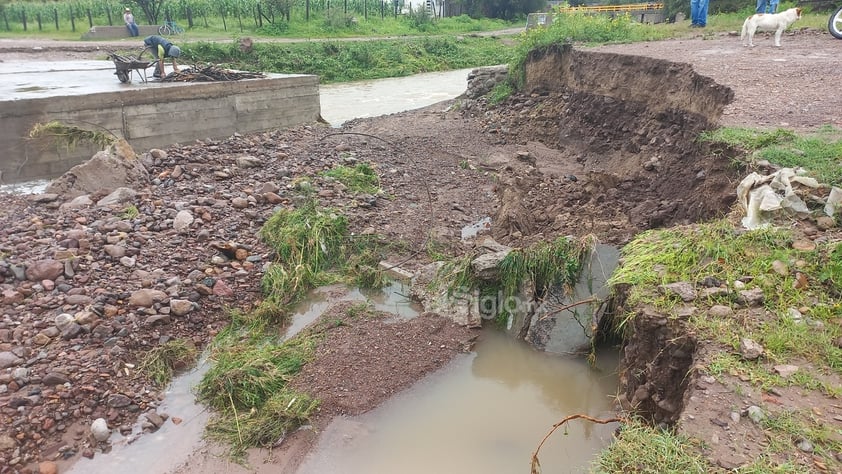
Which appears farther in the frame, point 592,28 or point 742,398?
point 592,28

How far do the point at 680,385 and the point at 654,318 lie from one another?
20.6 inches

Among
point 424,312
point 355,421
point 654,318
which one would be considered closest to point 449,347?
point 424,312

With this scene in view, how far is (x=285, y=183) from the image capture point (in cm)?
878

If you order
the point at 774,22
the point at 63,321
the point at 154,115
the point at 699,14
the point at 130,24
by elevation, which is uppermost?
the point at 130,24

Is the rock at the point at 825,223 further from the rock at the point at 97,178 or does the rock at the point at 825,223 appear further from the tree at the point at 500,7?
Answer: the tree at the point at 500,7

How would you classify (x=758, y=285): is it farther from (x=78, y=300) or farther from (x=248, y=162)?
(x=248, y=162)

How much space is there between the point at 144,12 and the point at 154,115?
1057 inches

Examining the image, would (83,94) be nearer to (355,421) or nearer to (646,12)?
(355,421)

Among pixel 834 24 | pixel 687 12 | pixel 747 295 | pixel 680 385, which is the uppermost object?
pixel 687 12

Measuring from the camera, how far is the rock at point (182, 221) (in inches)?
281

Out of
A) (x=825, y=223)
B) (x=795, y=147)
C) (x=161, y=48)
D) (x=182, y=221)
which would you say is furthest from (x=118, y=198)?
(x=795, y=147)

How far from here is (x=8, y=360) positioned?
4.80 metres

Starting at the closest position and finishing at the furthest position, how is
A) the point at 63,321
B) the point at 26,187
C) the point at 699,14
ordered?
1. the point at 63,321
2. the point at 26,187
3. the point at 699,14

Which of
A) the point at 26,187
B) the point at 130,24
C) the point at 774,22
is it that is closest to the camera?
the point at 26,187
